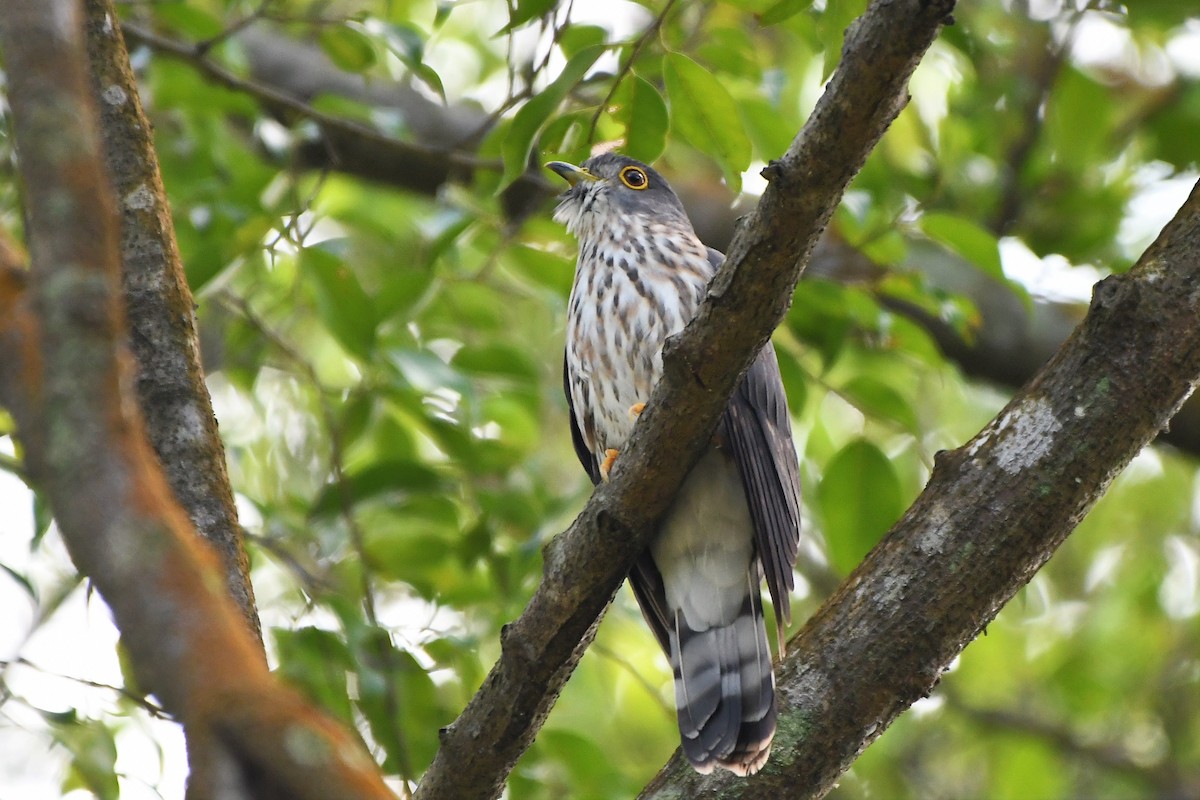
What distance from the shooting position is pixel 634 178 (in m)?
5.08

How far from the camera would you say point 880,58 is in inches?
96.3

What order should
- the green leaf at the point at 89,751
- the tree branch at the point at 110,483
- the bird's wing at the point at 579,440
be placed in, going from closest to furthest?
the tree branch at the point at 110,483
the green leaf at the point at 89,751
the bird's wing at the point at 579,440

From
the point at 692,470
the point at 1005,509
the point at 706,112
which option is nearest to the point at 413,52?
the point at 706,112

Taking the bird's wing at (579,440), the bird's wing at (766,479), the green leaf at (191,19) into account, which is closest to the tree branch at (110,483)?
the bird's wing at (766,479)

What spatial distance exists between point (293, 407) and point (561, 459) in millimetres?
1782

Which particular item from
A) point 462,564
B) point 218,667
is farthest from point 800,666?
point 218,667

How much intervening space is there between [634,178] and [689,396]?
2.37 m

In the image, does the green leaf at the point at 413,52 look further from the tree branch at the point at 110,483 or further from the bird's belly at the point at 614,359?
the tree branch at the point at 110,483

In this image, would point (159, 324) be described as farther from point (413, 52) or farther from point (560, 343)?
point (560, 343)

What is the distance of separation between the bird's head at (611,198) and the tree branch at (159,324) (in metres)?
1.77

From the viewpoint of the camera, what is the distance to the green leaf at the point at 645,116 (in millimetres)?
3727

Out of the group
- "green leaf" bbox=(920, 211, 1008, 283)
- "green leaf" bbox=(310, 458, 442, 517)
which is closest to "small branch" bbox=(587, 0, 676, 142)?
"green leaf" bbox=(920, 211, 1008, 283)

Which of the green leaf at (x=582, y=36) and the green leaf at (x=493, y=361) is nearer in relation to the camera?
the green leaf at (x=582, y=36)

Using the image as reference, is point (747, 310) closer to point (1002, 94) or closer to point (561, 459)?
point (1002, 94)
